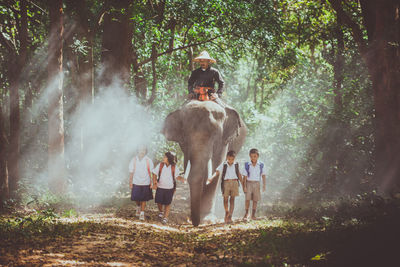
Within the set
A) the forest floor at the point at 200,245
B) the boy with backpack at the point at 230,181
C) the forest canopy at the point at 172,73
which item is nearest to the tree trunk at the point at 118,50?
the forest canopy at the point at 172,73

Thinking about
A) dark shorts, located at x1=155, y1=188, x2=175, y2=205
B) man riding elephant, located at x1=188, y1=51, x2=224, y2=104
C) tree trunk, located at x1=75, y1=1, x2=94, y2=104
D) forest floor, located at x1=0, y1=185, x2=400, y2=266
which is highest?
tree trunk, located at x1=75, y1=1, x2=94, y2=104

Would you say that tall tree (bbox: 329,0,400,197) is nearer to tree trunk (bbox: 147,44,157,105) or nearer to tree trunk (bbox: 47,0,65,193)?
tree trunk (bbox: 147,44,157,105)

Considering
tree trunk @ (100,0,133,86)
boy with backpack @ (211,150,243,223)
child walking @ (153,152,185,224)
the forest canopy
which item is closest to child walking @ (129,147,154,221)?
child walking @ (153,152,185,224)

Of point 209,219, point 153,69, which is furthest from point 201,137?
point 153,69

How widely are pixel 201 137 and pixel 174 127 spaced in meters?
1.48

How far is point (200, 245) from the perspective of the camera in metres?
6.34

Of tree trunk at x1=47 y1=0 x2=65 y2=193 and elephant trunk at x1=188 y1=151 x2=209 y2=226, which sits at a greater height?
tree trunk at x1=47 y1=0 x2=65 y2=193

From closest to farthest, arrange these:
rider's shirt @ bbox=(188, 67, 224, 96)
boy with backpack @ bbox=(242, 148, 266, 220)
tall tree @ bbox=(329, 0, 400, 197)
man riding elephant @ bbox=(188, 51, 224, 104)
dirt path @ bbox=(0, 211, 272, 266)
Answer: dirt path @ bbox=(0, 211, 272, 266) → boy with backpack @ bbox=(242, 148, 266, 220) → man riding elephant @ bbox=(188, 51, 224, 104) → rider's shirt @ bbox=(188, 67, 224, 96) → tall tree @ bbox=(329, 0, 400, 197)

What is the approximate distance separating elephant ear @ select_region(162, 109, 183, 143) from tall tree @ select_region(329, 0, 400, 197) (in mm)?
5831

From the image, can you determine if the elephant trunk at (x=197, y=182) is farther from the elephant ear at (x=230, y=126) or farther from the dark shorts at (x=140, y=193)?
the elephant ear at (x=230, y=126)

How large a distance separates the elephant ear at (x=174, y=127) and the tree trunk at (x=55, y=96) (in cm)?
373

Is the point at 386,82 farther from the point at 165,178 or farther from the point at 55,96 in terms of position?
the point at 55,96

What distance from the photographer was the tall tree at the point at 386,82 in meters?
11.1

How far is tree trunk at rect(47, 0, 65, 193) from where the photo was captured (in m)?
11.7
